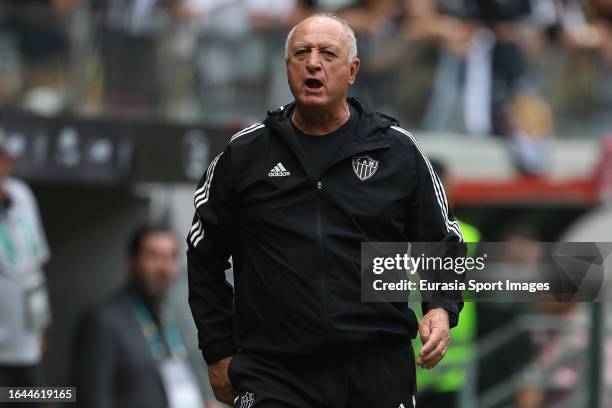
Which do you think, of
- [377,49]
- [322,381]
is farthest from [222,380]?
[377,49]

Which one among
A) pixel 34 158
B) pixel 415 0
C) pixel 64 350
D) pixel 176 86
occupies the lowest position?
pixel 64 350

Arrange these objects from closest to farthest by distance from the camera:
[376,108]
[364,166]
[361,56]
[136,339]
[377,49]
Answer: [364,166] → [136,339] → [361,56] → [376,108] → [377,49]

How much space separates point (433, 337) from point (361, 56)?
776 cm

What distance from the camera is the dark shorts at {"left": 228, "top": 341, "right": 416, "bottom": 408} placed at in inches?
221

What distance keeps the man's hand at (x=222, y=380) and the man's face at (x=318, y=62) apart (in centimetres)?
102

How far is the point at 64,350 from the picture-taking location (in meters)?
12.7

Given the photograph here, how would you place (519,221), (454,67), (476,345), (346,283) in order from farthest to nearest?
1. (519,221)
2. (454,67)
3. (476,345)
4. (346,283)

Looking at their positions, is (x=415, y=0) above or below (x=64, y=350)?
above

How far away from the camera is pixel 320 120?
5.77 metres

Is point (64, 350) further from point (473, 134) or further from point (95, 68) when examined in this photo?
point (473, 134)

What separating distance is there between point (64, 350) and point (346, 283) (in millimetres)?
7473

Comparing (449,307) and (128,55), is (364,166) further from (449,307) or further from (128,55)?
(128,55)

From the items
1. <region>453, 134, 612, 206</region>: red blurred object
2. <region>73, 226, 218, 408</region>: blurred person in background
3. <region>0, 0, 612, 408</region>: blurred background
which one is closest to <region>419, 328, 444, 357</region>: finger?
<region>0, 0, 612, 408</region>: blurred background

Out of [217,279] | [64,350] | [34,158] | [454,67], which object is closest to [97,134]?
[34,158]
